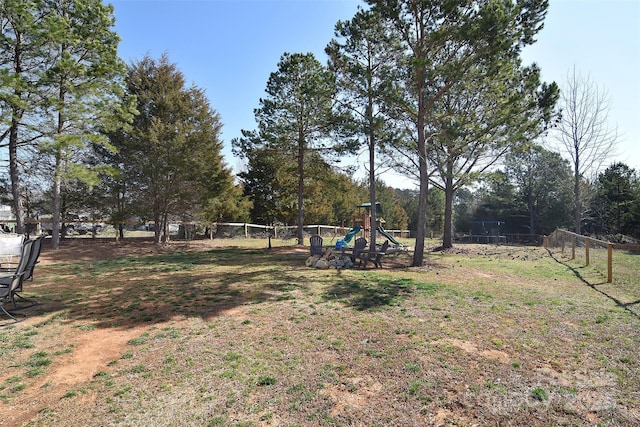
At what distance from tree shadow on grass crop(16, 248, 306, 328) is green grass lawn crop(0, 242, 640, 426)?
6cm

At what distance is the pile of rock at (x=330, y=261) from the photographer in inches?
403

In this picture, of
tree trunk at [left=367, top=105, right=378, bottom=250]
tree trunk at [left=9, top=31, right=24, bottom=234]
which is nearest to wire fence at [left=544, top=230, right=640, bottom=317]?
tree trunk at [left=367, top=105, right=378, bottom=250]

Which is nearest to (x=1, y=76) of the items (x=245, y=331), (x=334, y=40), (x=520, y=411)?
(x=334, y=40)

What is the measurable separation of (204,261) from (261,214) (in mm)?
14783

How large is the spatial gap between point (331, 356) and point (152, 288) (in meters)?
5.04

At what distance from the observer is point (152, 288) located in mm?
7137

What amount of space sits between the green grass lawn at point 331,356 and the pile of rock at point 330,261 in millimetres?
3141

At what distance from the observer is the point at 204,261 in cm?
1161

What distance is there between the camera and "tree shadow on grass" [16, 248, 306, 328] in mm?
5348

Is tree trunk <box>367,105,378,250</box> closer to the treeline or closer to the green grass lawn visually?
the treeline

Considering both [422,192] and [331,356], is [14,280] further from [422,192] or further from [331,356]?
[422,192]

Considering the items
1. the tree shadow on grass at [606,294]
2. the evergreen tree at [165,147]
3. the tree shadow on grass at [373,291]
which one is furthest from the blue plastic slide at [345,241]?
the tree shadow on grass at [606,294]

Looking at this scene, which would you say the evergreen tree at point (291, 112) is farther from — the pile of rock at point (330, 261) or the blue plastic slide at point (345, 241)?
the pile of rock at point (330, 261)

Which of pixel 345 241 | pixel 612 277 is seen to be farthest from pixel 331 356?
pixel 345 241
